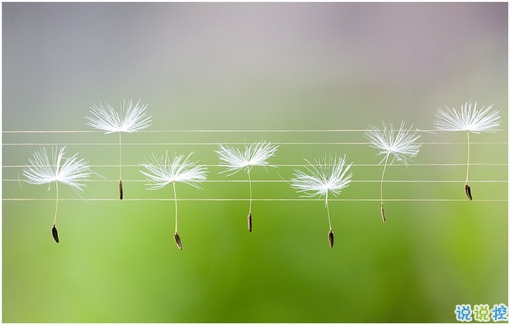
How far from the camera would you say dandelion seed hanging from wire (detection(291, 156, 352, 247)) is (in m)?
1.01

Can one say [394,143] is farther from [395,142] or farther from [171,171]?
[171,171]

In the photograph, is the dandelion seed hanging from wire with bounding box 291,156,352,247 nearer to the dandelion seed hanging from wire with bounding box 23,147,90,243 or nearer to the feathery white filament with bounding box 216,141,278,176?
the feathery white filament with bounding box 216,141,278,176

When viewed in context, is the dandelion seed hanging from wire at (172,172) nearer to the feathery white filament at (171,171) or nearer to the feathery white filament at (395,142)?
the feathery white filament at (171,171)

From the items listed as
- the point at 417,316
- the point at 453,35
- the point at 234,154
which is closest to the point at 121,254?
the point at 234,154

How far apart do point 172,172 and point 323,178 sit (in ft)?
1.07

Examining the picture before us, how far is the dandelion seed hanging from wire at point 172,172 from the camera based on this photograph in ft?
3.29

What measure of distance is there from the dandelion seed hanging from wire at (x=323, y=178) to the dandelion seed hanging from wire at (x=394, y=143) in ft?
0.27

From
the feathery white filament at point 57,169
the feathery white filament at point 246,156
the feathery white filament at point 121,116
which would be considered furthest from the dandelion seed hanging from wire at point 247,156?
the feathery white filament at point 57,169

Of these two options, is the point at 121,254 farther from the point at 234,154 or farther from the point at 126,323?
the point at 234,154

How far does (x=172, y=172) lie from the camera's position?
3.25 ft

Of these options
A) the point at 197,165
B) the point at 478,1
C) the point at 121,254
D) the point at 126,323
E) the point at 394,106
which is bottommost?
the point at 126,323

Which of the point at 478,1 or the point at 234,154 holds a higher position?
the point at 478,1

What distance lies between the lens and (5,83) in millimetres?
1103

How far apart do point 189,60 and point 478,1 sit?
695mm
